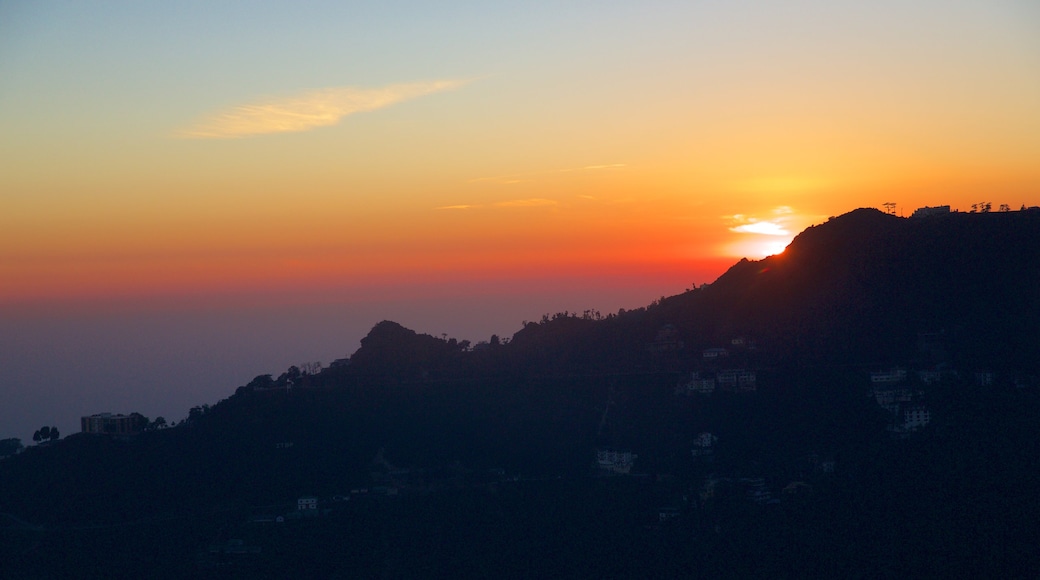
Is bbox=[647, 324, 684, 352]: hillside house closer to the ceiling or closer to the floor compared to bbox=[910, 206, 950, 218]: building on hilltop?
closer to the floor

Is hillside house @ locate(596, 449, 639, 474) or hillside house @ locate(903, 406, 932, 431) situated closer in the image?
hillside house @ locate(903, 406, 932, 431)

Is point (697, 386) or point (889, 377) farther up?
point (697, 386)

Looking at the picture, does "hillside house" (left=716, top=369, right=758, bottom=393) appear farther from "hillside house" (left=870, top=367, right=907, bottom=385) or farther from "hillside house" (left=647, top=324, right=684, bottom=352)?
"hillside house" (left=870, top=367, right=907, bottom=385)

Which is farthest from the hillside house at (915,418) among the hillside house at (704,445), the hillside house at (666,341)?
the hillside house at (666,341)

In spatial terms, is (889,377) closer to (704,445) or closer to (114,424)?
(704,445)

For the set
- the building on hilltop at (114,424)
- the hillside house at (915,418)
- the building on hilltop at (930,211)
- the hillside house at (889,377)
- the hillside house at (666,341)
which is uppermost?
the building on hilltop at (930,211)

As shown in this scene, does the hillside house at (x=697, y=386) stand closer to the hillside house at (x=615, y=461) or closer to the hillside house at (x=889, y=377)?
the hillside house at (x=615, y=461)

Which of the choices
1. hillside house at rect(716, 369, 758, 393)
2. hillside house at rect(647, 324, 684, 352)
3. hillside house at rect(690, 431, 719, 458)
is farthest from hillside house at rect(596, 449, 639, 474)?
hillside house at rect(647, 324, 684, 352)

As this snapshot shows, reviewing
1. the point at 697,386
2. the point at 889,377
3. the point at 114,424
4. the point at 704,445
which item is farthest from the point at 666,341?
the point at 114,424
